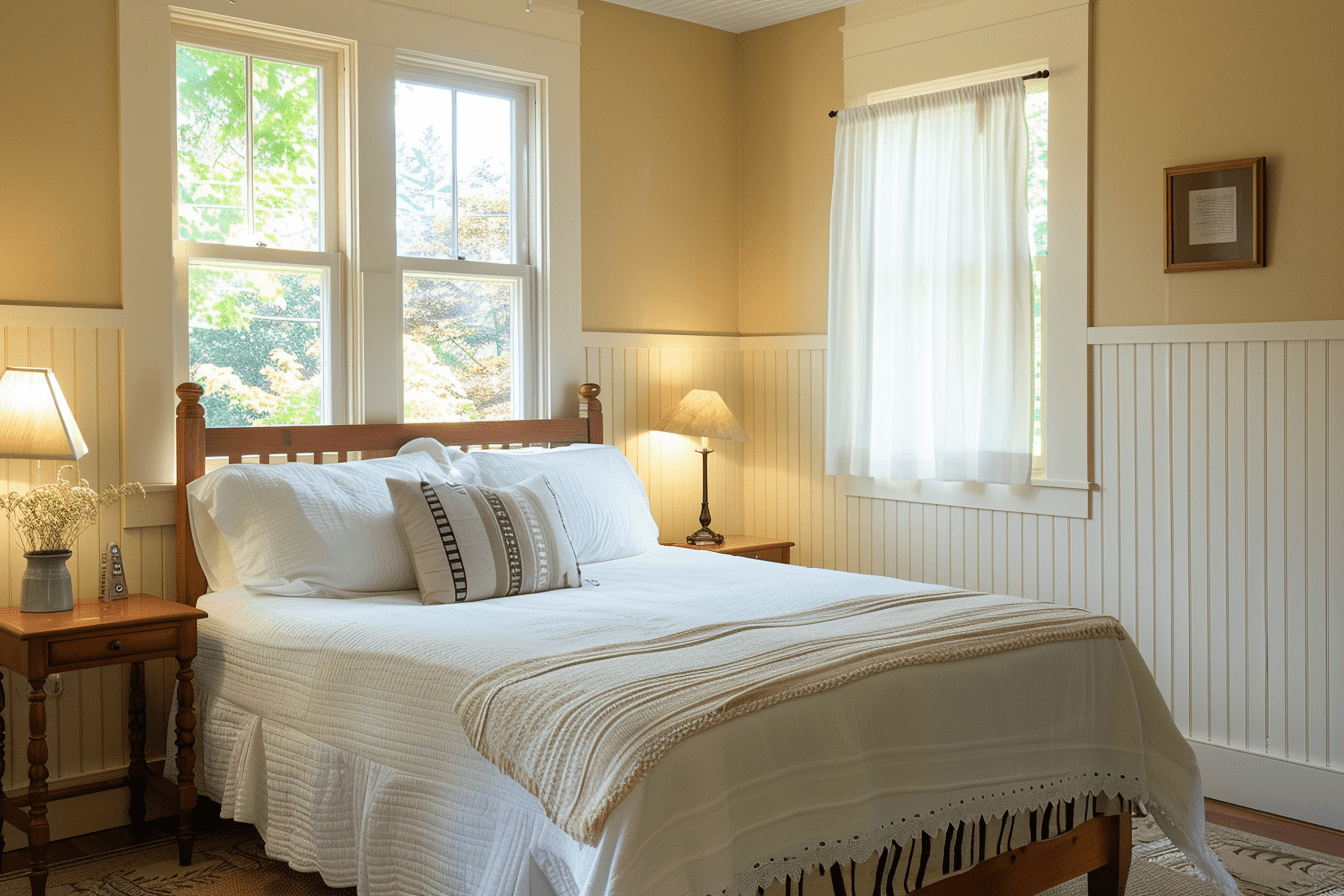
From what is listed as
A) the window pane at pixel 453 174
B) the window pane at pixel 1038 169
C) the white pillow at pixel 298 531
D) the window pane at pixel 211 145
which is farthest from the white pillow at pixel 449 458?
the window pane at pixel 1038 169

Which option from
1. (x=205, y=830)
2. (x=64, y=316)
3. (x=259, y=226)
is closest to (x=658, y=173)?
(x=259, y=226)

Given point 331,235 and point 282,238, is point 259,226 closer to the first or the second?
point 282,238

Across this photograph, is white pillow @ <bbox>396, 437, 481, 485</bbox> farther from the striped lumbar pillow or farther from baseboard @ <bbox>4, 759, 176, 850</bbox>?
baseboard @ <bbox>4, 759, 176, 850</bbox>

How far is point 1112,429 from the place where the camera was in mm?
3852

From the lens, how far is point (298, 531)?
10.5 feet

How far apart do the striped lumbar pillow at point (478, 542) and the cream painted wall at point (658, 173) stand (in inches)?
55.8

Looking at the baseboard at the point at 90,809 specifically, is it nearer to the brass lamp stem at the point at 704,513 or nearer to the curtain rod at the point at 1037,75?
the brass lamp stem at the point at 704,513

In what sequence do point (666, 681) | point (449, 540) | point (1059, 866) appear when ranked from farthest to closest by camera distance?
point (449, 540) < point (1059, 866) < point (666, 681)

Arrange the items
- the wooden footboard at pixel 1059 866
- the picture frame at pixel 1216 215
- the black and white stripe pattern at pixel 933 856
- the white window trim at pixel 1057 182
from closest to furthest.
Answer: the black and white stripe pattern at pixel 933 856 < the wooden footboard at pixel 1059 866 < the picture frame at pixel 1216 215 < the white window trim at pixel 1057 182

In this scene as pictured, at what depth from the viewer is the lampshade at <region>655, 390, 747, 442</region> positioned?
4.61 m

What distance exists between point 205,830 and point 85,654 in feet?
2.45

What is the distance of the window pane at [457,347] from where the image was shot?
4090mm

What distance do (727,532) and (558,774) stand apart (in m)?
3.10

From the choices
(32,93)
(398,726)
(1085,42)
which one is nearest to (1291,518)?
(1085,42)
